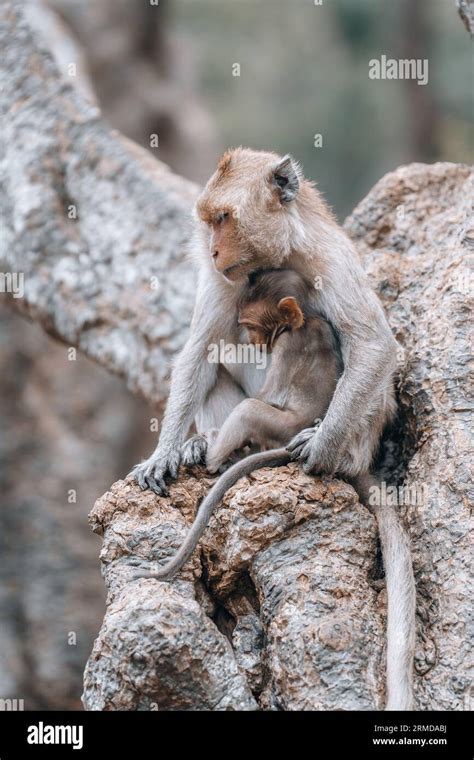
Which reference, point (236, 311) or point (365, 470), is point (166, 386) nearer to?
point (236, 311)

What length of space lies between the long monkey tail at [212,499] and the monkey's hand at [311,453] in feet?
0.20

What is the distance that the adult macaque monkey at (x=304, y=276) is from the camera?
18.2 ft

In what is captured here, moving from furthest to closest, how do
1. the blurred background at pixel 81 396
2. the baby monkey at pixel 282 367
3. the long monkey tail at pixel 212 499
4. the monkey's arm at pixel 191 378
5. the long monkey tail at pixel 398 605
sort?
the blurred background at pixel 81 396, the monkey's arm at pixel 191 378, the baby monkey at pixel 282 367, the long monkey tail at pixel 212 499, the long monkey tail at pixel 398 605

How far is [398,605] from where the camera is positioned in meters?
4.80

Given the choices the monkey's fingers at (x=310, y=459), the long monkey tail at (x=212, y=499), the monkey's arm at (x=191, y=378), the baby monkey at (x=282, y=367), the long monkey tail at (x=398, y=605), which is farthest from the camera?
the monkey's arm at (x=191, y=378)

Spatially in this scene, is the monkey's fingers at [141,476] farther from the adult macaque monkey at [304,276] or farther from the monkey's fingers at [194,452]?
the monkey's fingers at [194,452]

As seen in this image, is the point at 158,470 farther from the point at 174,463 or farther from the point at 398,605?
the point at 398,605

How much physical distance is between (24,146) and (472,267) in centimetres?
429

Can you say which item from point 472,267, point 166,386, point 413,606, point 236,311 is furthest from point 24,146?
point 413,606

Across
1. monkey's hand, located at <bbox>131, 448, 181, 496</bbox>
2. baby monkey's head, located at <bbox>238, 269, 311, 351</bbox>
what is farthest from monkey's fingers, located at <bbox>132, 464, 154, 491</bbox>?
baby monkey's head, located at <bbox>238, 269, 311, 351</bbox>

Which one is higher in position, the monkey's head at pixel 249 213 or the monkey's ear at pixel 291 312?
the monkey's head at pixel 249 213

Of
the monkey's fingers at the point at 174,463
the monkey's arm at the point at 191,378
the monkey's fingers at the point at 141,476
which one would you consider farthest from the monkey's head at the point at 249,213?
the monkey's fingers at the point at 141,476

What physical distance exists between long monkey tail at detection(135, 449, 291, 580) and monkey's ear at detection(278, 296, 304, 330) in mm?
731

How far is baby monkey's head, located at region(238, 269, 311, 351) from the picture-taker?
5.76 m
